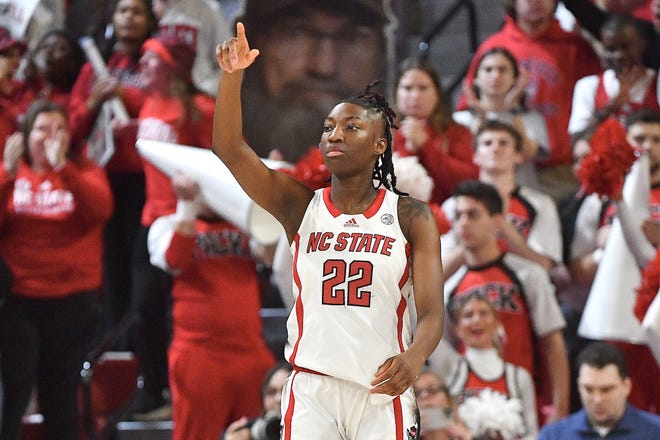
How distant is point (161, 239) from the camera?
691 cm

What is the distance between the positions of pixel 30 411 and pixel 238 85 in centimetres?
400

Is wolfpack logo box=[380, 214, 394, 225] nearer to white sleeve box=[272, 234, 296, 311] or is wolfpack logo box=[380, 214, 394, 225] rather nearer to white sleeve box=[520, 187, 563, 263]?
white sleeve box=[272, 234, 296, 311]

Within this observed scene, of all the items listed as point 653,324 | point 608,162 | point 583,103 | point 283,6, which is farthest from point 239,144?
point 283,6

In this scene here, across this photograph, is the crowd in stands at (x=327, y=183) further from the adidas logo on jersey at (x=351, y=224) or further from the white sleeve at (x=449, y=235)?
the adidas logo on jersey at (x=351, y=224)

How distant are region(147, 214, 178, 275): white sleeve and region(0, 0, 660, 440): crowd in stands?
0.02m

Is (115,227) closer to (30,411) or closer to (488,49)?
(30,411)

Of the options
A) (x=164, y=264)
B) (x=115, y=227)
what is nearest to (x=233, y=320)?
(x=164, y=264)

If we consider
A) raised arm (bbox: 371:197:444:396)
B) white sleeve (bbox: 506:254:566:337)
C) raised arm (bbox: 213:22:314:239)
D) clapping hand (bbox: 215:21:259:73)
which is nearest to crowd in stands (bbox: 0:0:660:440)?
white sleeve (bbox: 506:254:566:337)

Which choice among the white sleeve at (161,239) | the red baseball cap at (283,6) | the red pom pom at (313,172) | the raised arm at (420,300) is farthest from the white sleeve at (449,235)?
the raised arm at (420,300)

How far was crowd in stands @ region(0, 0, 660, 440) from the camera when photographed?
6.50m

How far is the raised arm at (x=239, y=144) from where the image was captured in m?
4.16

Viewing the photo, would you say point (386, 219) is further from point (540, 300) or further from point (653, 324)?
point (540, 300)

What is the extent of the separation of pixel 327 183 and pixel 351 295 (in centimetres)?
164

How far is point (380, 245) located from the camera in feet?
13.9
